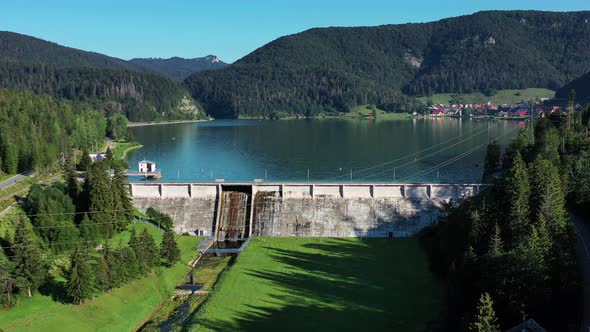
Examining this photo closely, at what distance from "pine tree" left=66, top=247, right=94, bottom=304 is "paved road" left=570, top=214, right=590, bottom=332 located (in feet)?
95.0

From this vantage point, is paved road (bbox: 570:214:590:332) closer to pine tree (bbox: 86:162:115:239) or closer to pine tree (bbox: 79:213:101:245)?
pine tree (bbox: 79:213:101:245)

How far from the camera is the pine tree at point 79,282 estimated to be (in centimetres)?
3619

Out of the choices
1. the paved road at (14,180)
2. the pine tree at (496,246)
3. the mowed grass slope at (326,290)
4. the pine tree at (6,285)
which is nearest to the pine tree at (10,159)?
the paved road at (14,180)

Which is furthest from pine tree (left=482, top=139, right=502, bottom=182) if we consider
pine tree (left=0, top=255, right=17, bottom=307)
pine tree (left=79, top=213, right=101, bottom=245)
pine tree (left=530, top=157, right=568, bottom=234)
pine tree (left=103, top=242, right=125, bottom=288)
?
pine tree (left=0, top=255, right=17, bottom=307)

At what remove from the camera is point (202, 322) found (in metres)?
35.9

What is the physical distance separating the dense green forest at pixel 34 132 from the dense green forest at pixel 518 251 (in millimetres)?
46109

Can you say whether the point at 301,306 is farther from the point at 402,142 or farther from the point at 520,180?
the point at 402,142

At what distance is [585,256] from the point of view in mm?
36344

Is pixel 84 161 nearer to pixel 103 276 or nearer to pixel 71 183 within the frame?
pixel 71 183

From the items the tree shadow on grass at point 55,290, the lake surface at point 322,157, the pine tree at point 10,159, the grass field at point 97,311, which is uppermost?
the pine tree at point 10,159

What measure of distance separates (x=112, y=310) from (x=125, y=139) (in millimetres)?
104879

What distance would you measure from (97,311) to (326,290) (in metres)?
15.6

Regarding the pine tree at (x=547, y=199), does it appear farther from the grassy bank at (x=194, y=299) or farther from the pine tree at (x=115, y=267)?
the pine tree at (x=115, y=267)

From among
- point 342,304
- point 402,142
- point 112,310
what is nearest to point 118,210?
point 112,310
